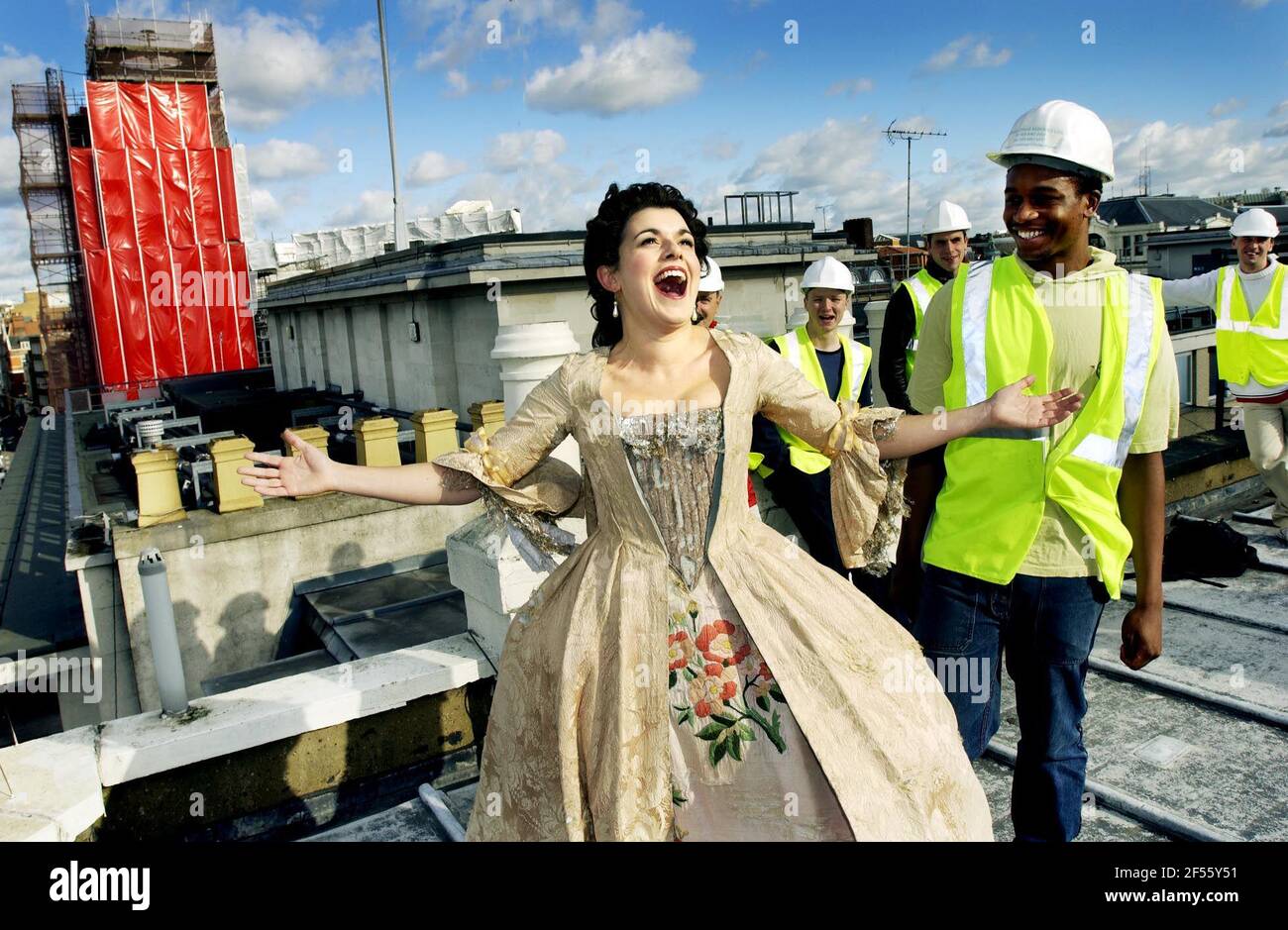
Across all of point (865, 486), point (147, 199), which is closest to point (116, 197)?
point (147, 199)

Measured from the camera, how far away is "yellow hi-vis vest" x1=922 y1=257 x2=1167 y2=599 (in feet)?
8.87

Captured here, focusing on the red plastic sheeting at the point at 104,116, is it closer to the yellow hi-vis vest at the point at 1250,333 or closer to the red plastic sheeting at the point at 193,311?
the red plastic sheeting at the point at 193,311

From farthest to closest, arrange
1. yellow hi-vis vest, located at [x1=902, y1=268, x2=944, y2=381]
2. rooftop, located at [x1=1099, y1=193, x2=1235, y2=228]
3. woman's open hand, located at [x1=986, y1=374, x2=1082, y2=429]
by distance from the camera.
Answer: rooftop, located at [x1=1099, y1=193, x2=1235, y2=228], yellow hi-vis vest, located at [x1=902, y1=268, x2=944, y2=381], woman's open hand, located at [x1=986, y1=374, x2=1082, y2=429]

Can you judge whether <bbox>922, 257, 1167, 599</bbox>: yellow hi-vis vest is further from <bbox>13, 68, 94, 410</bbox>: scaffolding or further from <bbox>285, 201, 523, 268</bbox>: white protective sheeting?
<bbox>13, 68, 94, 410</bbox>: scaffolding

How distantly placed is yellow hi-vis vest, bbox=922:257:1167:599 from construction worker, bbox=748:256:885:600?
2348mm

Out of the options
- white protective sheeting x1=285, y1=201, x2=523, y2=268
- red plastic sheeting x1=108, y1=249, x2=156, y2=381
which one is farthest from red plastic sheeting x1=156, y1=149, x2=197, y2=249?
white protective sheeting x1=285, y1=201, x2=523, y2=268

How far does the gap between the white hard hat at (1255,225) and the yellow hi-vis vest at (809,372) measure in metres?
3.27

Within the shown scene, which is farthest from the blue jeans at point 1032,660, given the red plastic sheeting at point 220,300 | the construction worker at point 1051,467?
the red plastic sheeting at point 220,300

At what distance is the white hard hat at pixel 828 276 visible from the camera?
5418mm

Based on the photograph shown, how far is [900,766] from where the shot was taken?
238 centimetres
